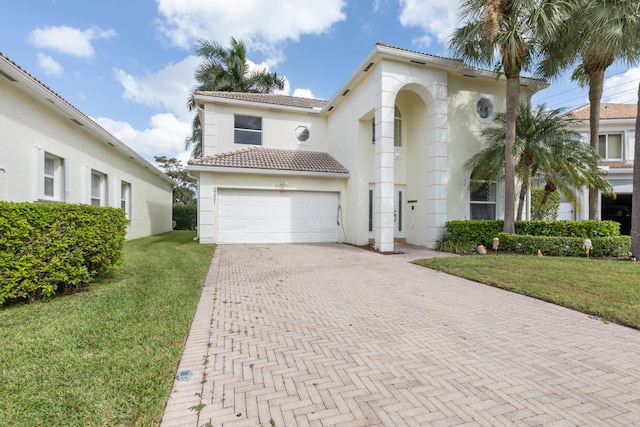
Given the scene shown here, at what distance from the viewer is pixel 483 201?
12.9 meters

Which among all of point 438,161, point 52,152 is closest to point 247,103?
point 52,152

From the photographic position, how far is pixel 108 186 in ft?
38.2

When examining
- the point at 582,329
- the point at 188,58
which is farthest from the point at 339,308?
the point at 188,58

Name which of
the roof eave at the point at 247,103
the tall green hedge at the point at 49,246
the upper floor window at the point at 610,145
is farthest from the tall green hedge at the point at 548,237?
the upper floor window at the point at 610,145

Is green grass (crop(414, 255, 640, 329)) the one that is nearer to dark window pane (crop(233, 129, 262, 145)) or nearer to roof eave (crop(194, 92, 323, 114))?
roof eave (crop(194, 92, 323, 114))

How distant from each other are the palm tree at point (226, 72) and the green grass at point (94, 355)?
21.5 meters

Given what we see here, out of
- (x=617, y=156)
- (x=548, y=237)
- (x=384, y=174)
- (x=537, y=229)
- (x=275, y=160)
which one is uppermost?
(x=617, y=156)

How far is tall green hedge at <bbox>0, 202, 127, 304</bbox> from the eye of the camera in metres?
4.23

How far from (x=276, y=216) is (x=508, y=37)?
1052cm

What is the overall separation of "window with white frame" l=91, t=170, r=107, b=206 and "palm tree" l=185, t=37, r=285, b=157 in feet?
44.1

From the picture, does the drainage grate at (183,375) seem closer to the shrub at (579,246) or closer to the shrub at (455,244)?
the shrub at (455,244)

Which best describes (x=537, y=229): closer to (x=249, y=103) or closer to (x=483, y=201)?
(x=483, y=201)

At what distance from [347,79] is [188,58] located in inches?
649

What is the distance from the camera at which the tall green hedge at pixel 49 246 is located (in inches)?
166
